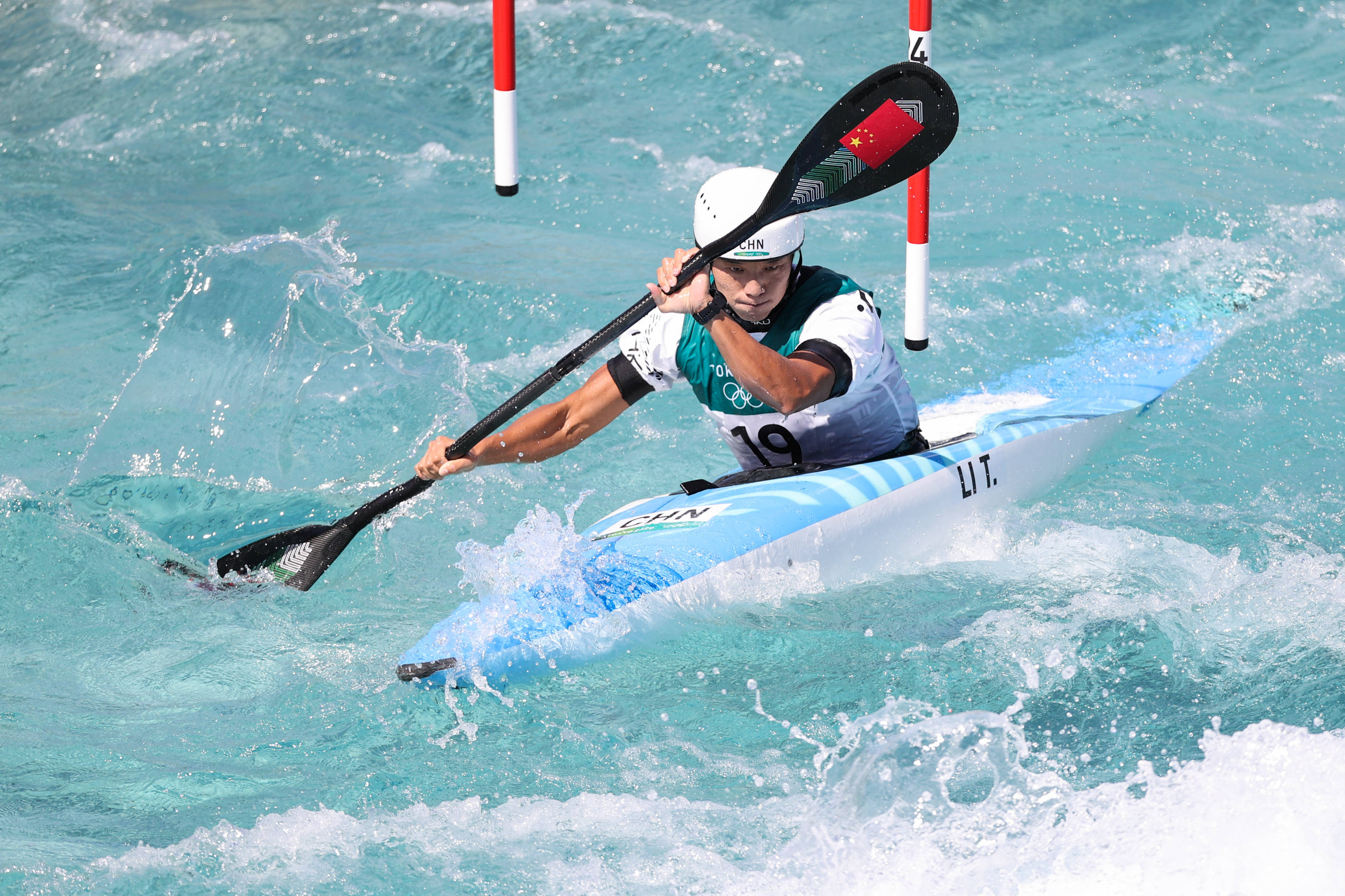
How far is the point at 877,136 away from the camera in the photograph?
3.63m

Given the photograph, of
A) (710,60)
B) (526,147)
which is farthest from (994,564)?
(710,60)

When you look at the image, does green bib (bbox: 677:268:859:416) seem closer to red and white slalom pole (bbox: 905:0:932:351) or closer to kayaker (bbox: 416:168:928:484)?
kayaker (bbox: 416:168:928:484)

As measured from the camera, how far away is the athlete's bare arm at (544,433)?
12.2ft

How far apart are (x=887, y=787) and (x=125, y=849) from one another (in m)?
1.62

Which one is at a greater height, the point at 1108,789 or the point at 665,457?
the point at 1108,789

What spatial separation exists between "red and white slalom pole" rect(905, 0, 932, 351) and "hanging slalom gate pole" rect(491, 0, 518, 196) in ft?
4.73

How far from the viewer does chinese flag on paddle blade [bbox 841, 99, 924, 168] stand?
360cm

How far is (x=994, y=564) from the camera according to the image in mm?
3850

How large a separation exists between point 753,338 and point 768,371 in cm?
9

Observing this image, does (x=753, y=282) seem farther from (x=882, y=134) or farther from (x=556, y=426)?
(x=556, y=426)

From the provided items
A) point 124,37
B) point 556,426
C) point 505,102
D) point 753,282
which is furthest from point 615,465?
point 124,37

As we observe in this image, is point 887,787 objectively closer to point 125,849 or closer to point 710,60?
point 125,849

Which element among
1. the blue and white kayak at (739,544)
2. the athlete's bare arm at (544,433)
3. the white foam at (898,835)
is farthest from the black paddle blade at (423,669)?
the athlete's bare arm at (544,433)

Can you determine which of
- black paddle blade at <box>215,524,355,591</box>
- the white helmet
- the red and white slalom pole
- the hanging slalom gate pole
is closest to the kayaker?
the white helmet
